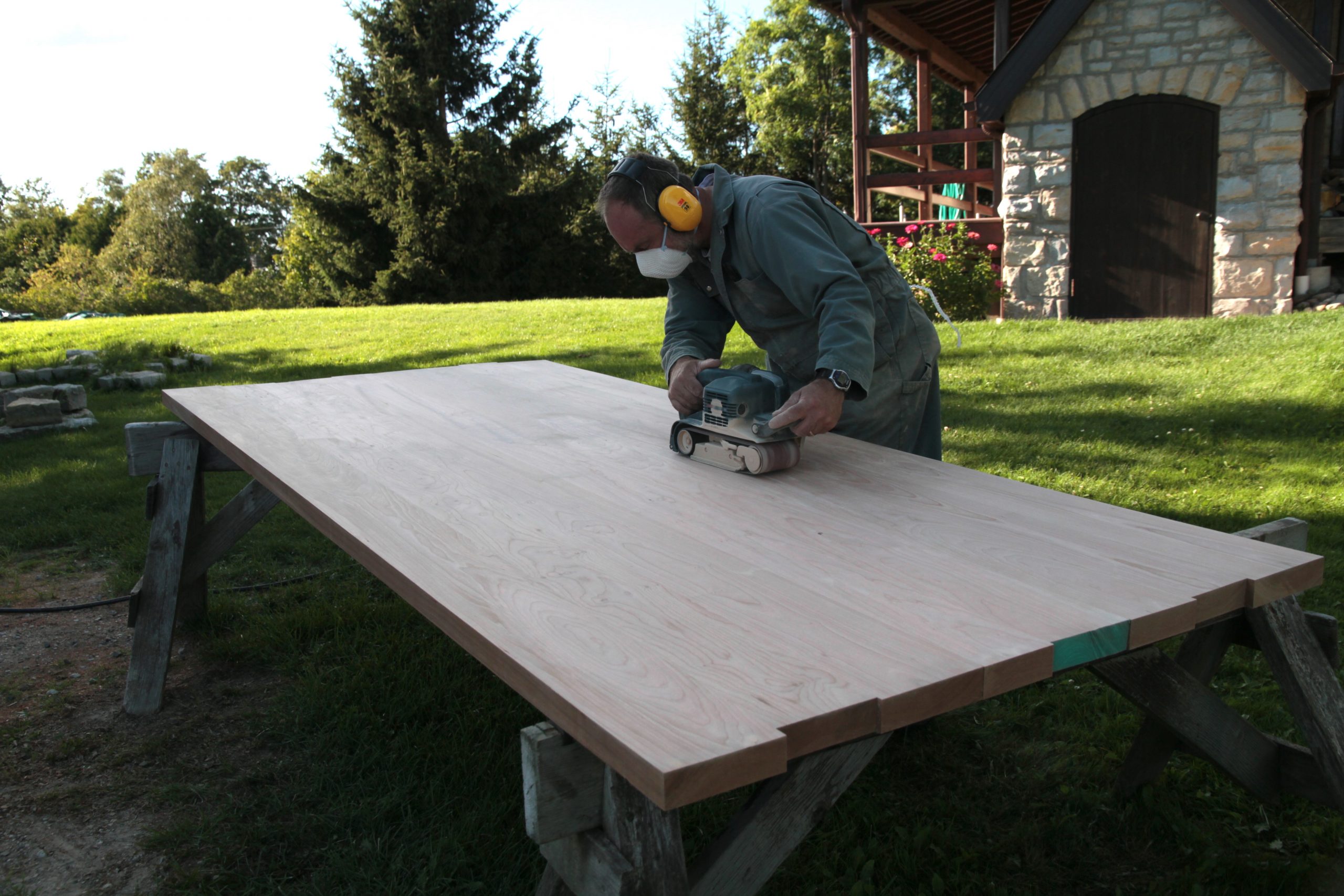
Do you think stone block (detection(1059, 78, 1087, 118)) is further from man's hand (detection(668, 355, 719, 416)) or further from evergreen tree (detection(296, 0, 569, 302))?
evergreen tree (detection(296, 0, 569, 302))

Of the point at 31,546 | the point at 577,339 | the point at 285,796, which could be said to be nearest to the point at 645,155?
the point at 285,796

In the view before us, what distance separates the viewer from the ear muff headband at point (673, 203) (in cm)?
247

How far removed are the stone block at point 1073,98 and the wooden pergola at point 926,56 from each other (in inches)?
30.1

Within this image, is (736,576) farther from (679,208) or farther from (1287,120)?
(1287,120)

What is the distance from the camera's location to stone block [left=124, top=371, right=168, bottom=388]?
8.63m

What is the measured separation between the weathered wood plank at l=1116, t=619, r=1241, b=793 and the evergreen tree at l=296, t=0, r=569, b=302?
25119 millimetres

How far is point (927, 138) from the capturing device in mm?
11094

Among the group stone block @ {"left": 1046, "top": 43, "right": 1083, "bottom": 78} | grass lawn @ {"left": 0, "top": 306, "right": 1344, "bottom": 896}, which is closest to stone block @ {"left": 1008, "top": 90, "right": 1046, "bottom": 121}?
stone block @ {"left": 1046, "top": 43, "right": 1083, "bottom": 78}

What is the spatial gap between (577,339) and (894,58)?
28.8 meters

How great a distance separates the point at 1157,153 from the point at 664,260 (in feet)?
28.6

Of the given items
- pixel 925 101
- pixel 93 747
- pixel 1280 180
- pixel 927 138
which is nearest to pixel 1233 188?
pixel 1280 180

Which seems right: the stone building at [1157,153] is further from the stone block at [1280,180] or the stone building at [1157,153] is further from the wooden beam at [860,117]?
the wooden beam at [860,117]

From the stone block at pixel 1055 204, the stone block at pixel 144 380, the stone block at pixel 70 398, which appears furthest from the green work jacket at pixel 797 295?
the stone block at pixel 1055 204

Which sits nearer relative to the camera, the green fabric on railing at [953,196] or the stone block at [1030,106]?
the stone block at [1030,106]
